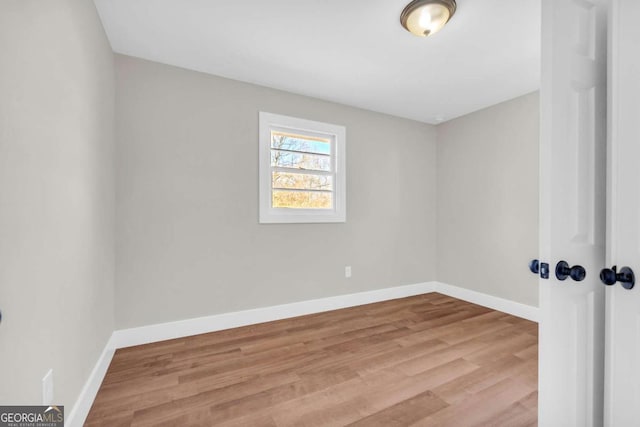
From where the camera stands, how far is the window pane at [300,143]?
3113 mm

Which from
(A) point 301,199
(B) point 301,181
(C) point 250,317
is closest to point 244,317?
(C) point 250,317

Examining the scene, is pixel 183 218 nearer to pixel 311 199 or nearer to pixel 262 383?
pixel 311 199

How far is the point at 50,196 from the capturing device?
1260mm

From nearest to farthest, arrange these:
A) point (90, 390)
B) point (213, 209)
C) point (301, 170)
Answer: point (90, 390) < point (213, 209) < point (301, 170)

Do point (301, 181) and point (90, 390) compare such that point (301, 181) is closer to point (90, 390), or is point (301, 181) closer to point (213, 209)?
point (213, 209)

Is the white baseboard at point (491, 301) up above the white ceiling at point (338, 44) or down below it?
below

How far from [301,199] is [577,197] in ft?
8.23

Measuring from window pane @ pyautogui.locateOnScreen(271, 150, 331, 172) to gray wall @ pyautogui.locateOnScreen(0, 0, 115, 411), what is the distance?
5.12 ft

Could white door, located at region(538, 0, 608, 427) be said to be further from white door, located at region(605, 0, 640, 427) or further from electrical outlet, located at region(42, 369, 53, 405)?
electrical outlet, located at region(42, 369, 53, 405)

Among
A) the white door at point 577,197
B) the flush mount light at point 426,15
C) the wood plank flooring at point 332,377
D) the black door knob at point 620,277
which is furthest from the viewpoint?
the flush mount light at point 426,15

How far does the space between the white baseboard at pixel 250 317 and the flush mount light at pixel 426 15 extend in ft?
9.00

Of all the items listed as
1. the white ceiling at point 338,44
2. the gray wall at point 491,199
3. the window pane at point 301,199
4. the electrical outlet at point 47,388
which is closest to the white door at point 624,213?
the white ceiling at point 338,44

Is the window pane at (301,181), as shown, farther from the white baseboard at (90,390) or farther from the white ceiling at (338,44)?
the white baseboard at (90,390)
